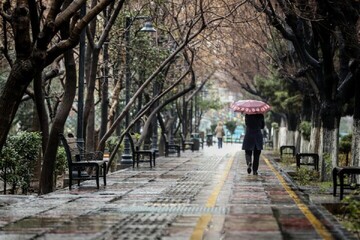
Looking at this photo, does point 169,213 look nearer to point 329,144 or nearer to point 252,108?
point 252,108

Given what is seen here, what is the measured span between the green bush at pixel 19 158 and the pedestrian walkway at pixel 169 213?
6.72 feet

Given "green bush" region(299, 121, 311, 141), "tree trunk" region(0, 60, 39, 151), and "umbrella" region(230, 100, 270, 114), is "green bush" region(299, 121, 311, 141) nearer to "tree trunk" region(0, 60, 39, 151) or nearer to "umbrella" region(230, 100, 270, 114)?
"umbrella" region(230, 100, 270, 114)

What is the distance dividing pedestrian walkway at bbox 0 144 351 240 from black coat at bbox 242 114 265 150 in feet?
8.04

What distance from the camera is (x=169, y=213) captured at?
36.9 feet

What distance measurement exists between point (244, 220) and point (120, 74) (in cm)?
1794

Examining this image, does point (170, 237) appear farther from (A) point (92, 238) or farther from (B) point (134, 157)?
(B) point (134, 157)

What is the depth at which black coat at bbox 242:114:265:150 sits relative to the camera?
1970 cm

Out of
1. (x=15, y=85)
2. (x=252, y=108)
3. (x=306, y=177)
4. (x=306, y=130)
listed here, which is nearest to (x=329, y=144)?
(x=306, y=177)

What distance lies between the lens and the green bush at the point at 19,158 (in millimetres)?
17469

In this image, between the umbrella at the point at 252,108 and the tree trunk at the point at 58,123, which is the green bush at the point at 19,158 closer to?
the tree trunk at the point at 58,123

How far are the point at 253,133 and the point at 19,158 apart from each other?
6.58m

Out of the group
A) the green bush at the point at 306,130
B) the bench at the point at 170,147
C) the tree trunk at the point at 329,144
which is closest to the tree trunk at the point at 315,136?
the green bush at the point at 306,130

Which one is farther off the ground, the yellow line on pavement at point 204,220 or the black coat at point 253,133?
the black coat at point 253,133

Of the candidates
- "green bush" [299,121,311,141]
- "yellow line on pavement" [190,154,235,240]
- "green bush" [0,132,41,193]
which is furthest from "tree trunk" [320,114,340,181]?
"green bush" [299,121,311,141]
